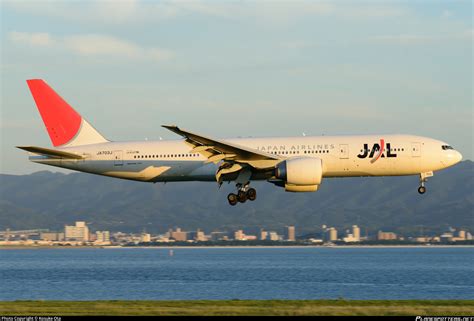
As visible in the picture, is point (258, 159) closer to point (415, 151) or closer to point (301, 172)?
point (301, 172)

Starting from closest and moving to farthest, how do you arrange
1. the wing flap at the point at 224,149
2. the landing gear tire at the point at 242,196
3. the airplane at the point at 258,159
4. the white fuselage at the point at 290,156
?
1. the wing flap at the point at 224,149
2. the airplane at the point at 258,159
3. the white fuselage at the point at 290,156
4. the landing gear tire at the point at 242,196

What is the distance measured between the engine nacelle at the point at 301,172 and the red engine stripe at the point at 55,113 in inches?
610

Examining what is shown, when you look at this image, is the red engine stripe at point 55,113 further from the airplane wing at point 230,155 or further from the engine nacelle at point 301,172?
the engine nacelle at point 301,172

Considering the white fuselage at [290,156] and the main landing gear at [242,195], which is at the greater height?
the white fuselage at [290,156]

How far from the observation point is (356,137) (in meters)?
47.3

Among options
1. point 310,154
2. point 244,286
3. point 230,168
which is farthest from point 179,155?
point 244,286

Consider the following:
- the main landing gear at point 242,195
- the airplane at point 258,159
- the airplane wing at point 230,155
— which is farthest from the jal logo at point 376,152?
the main landing gear at point 242,195

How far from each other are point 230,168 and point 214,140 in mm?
3352

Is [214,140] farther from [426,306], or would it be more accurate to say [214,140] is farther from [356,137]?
[426,306]

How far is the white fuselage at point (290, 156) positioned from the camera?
46719 mm

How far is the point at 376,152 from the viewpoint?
1834 inches

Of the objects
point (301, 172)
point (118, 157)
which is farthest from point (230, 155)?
point (118, 157)

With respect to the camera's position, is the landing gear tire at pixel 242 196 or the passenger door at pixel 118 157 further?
the passenger door at pixel 118 157

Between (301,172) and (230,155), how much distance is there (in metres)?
4.56
